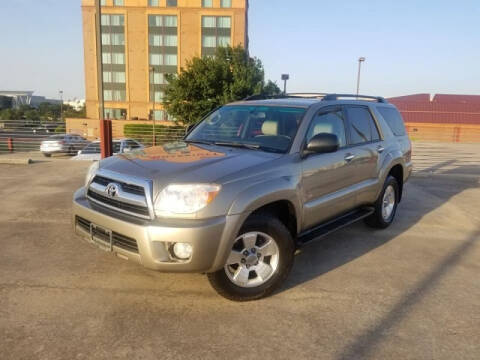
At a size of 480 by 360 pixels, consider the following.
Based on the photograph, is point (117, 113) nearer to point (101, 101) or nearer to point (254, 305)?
point (101, 101)

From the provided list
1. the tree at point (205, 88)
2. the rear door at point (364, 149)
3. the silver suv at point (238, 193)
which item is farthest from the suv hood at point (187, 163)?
the tree at point (205, 88)

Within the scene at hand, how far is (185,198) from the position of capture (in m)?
2.91

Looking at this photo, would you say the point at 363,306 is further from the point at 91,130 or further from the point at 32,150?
the point at 91,130

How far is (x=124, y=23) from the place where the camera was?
51.7 meters

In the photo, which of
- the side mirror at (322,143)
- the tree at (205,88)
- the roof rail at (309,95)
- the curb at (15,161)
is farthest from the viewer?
the tree at (205,88)

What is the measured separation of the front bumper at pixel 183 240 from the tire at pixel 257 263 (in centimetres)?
21

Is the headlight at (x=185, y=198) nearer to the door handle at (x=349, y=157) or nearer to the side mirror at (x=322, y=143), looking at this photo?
the side mirror at (x=322, y=143)

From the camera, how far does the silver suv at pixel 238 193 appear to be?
291 centimetres

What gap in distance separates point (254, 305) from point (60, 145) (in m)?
16.0

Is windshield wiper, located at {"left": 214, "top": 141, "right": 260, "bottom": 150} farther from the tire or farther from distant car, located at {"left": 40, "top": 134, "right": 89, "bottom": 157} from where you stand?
distant car, located at {"left": 40, "top": 134, "right": 89, "bottom": 157}

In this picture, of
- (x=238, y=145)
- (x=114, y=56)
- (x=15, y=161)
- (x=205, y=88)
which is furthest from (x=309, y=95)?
(x=114, y=56)

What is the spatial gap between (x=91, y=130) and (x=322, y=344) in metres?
45.8

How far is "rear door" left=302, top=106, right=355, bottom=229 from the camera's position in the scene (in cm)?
376

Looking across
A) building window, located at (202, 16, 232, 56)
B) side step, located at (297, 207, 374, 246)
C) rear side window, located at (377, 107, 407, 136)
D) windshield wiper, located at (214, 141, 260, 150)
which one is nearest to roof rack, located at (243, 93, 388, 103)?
rear side window, located at (377, 107, 407, 136)
